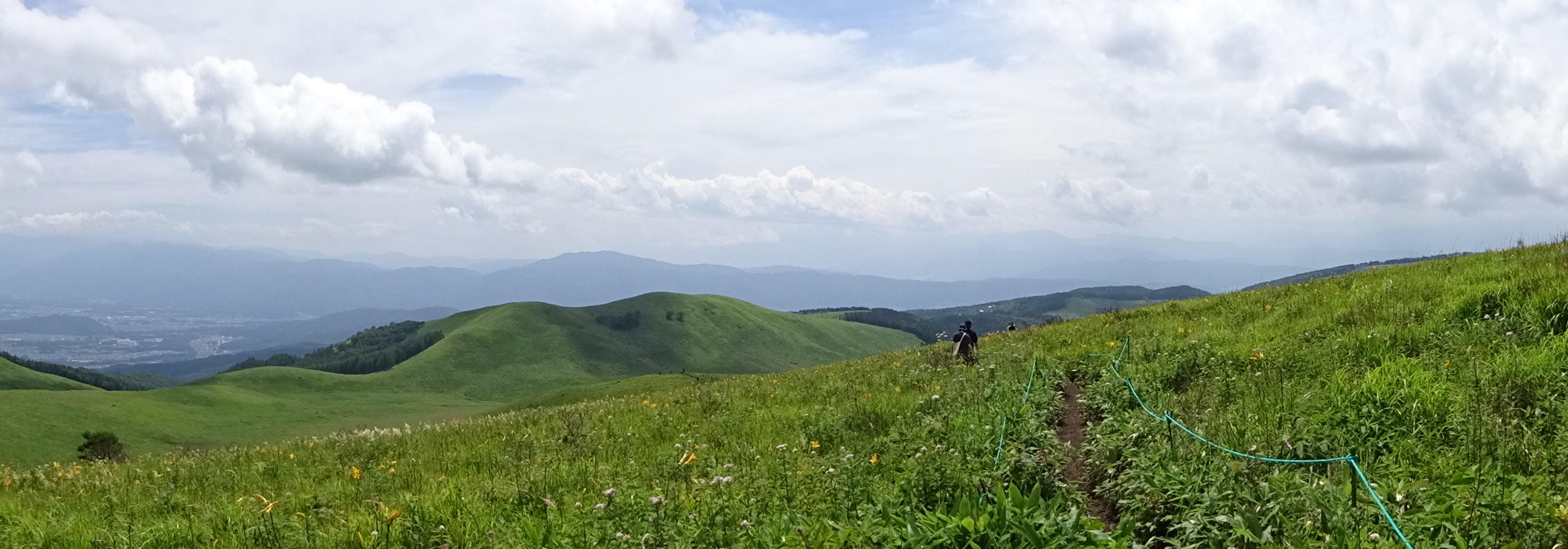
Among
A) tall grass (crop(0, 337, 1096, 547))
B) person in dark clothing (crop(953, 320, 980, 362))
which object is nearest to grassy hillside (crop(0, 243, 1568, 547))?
tall grass (crop(0, 337, 1096, 547))

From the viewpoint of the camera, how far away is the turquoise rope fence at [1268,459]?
5.07 metres

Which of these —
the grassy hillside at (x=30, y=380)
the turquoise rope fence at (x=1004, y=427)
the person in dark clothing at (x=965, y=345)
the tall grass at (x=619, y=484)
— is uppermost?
the person in dark clothing at (x=965, y=345)

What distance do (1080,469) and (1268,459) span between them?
209 cm

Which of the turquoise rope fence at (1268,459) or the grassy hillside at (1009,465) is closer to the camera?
the turquoise rope fence at (1268,459)

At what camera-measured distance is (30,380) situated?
563 feet

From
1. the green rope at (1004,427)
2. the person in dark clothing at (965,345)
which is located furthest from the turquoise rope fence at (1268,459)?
the person in dark clothing at (965,345)

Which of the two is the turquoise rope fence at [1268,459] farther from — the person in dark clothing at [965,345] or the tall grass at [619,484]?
the person in dark clothing at [965,345]

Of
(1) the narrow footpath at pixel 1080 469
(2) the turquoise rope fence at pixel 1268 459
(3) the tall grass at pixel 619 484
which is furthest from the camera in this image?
(1) the narrow footpath at pixel 1080 469

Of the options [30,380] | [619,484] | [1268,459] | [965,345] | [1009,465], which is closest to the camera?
[1268,459]

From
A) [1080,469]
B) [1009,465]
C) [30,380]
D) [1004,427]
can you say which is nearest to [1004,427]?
[1004,427]

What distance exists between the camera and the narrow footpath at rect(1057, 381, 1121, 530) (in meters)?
7.04

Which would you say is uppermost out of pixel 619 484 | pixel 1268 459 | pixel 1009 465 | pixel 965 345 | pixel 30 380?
pixel 965 345

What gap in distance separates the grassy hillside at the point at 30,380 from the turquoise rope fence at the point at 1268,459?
20936 centimetres

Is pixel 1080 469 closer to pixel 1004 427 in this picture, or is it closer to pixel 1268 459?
pixel 1004 427
